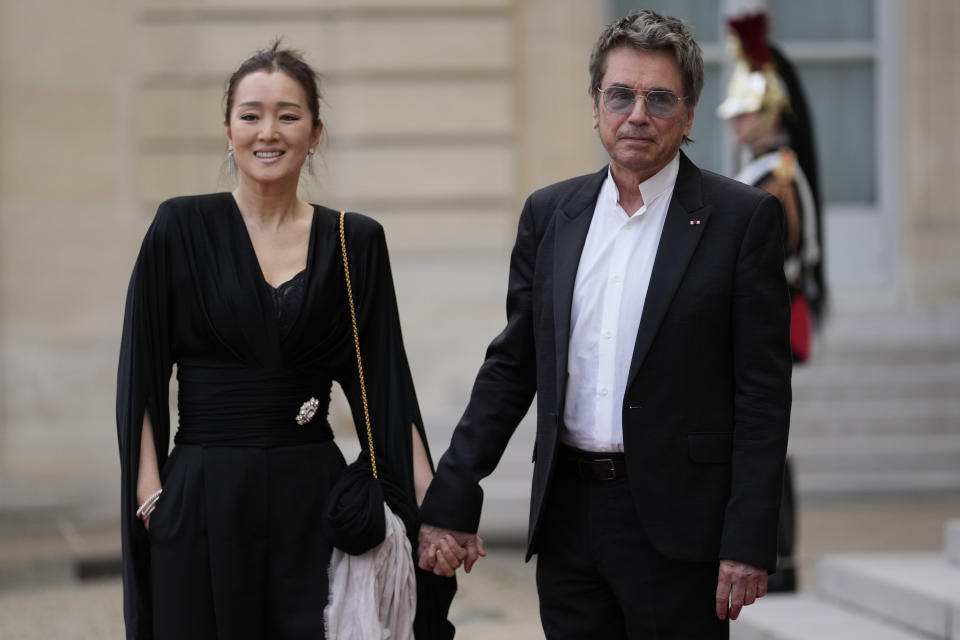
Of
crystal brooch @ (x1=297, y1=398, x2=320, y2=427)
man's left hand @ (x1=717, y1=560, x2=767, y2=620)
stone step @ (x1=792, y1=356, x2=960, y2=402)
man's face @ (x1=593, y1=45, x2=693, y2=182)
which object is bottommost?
stone step @ (x1=792, y1=356, x2=960, y2=402)

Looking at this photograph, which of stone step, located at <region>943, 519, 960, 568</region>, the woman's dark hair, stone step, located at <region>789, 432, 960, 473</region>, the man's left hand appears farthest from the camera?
stone step, located at <region>789, 432, 960, 473</region>

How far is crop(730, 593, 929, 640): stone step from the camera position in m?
5.41

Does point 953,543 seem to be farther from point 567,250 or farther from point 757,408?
point 567,250

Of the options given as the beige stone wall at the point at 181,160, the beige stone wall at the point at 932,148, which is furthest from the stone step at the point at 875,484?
the beige stone wall at the point at 181,160

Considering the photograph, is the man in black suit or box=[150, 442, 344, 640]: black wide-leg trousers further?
box=[150, 442, 344, 640]: black wide-leg trousers

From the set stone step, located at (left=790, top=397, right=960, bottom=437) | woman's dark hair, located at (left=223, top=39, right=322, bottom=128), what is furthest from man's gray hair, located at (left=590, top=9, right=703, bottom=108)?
stone step, located at (left=790, top=397, right=960, bottom=437)

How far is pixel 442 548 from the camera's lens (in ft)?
11.5

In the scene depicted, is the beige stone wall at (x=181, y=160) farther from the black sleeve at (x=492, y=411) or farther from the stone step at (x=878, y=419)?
the black sleeve at (x=492, y=411)

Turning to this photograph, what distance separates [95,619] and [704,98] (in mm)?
5729

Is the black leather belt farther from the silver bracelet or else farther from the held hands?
the silver bracelet

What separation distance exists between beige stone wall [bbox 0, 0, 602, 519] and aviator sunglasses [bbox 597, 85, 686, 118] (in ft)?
19.9

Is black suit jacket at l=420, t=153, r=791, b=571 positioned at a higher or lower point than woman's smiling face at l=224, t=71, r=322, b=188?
lower

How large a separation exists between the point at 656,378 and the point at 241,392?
37.6 inches

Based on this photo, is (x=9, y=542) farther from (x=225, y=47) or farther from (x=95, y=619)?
(x=225, y=47)
